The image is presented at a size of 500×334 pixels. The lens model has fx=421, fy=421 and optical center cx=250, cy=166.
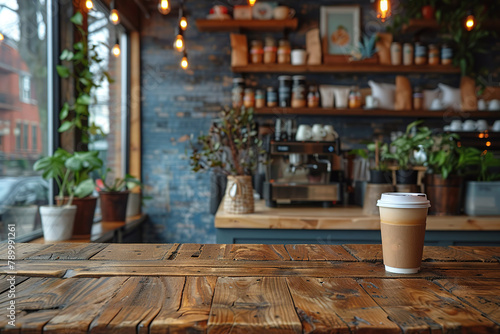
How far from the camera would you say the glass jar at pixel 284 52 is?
4.08m

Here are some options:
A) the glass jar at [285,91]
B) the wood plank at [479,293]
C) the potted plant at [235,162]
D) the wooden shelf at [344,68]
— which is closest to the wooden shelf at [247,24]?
the wooden shelf at [344,68]

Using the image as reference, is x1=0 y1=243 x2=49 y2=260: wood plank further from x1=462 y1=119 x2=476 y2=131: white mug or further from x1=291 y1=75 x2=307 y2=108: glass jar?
x1=462 y1=119 x2=476 y2=131: white mug

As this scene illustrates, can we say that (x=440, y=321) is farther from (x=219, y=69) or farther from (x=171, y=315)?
(x=219, y=69)

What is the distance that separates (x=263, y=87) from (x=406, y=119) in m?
1.50

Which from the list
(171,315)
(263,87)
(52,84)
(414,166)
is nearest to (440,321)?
(171,315)

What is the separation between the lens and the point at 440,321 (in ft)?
2.11

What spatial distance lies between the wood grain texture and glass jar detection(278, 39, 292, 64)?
345 centimetres

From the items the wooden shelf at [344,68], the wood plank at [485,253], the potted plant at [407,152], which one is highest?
the wooden shelf at [344,68]

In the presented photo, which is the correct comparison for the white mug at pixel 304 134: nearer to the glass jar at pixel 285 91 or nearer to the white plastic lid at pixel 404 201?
the glass jar at pixel 285 91

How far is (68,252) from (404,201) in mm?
834

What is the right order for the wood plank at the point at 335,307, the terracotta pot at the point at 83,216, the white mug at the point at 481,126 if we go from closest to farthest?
the wood plank at the point at 335,307, the terracotta pot at the point at 83,216, the white mug at the point at 481,126

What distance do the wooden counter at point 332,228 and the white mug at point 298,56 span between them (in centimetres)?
228

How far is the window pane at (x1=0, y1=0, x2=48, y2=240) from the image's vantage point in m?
2.14

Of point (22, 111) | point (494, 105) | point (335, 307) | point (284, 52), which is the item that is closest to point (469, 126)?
point (494, 105)
